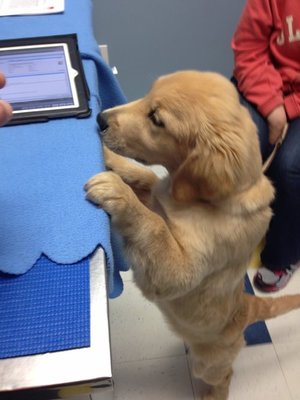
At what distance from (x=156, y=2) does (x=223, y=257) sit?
161 cm

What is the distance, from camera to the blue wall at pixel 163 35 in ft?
6.99

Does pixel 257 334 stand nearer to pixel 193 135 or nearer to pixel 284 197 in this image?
Answer: pixel 284 197

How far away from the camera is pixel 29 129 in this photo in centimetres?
91

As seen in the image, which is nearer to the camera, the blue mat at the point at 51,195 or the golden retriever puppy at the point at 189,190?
the blue mat at the point at 51,195

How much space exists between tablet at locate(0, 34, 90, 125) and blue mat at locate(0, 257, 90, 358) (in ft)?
1.31

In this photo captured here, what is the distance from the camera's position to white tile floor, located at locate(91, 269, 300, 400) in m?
1.53

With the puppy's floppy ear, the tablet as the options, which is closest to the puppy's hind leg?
the puppy's floppy ear

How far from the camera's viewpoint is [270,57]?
5.30 ft

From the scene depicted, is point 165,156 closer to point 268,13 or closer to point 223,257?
point 223,257

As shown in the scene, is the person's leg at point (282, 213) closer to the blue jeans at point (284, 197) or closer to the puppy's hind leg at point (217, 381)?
the blue jeans at point (284, 197)

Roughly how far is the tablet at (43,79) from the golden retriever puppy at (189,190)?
9 centimetres

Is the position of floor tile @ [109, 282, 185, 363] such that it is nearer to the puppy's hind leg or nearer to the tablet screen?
the puppy's hind leg

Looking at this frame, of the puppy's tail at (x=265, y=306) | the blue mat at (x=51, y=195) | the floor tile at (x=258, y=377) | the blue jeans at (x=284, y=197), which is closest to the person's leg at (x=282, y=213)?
the blue jeans at (x=284, y=197)

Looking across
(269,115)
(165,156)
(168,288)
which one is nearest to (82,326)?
(168,288)
